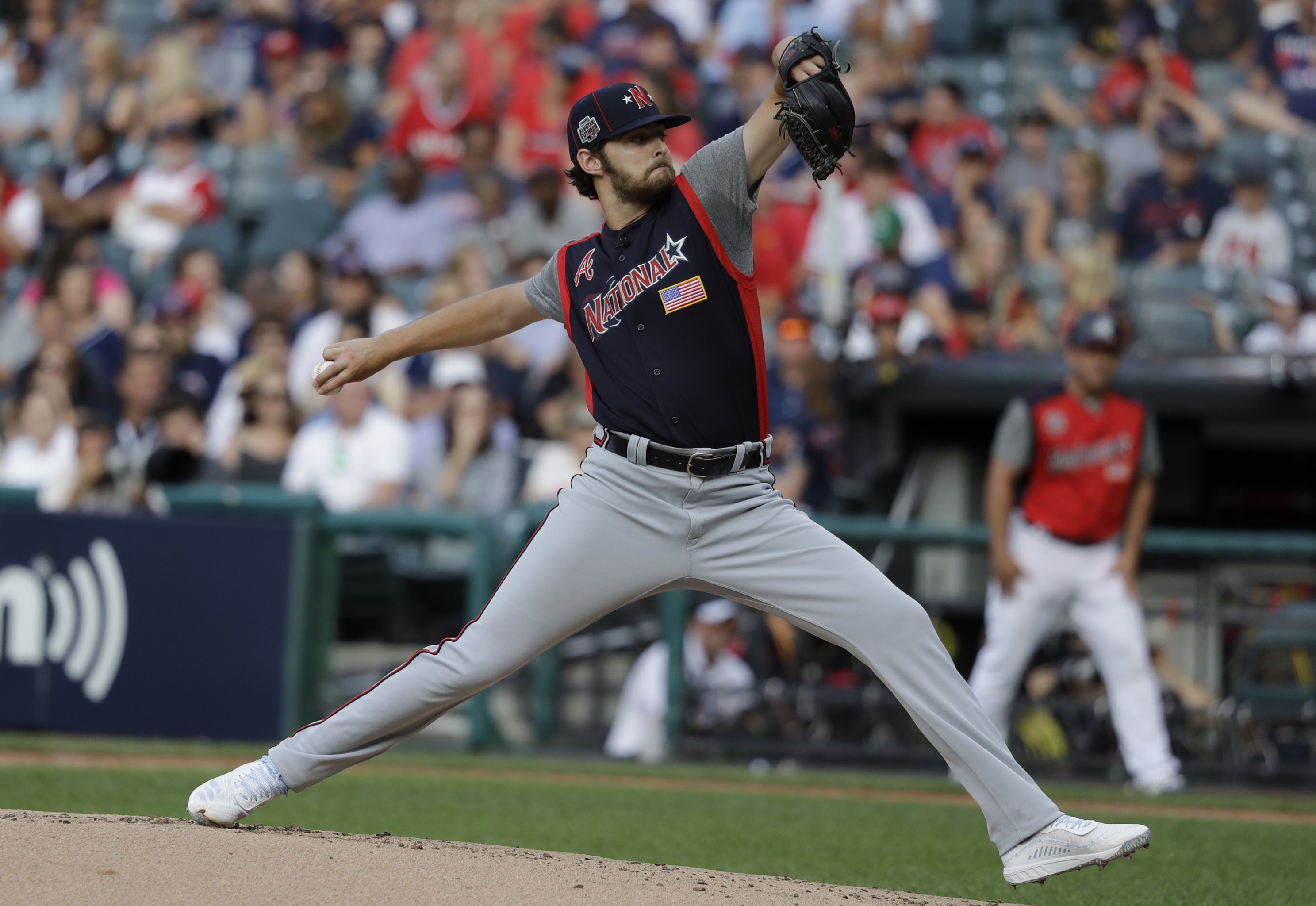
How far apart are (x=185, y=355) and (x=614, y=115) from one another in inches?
313

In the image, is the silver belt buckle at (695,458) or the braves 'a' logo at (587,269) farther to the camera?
the braves 'a' logo at (587,269)

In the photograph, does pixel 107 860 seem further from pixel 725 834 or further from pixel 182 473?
pixel 182 473

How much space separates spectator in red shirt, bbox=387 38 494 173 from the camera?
1291cm

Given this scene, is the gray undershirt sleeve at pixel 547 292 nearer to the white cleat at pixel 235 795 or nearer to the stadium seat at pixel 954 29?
the white cleat at pixel 235 795

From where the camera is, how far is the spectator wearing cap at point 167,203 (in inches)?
513

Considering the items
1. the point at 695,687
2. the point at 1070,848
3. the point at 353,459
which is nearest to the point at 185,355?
the point at 353,459

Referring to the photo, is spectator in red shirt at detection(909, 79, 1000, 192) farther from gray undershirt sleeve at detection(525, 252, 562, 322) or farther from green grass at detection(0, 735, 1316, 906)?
gray undershirt sleeve at detection(525, 252, 562, 322)

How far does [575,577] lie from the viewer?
402 cm

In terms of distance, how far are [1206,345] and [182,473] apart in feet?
19.7

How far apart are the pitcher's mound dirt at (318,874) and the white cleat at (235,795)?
83 mm

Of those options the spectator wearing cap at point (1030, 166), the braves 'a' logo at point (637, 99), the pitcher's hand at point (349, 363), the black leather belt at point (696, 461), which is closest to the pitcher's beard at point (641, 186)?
the braves 'a' logo at point (637, 99)

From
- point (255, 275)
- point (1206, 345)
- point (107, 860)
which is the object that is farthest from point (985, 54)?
point (107, 860)

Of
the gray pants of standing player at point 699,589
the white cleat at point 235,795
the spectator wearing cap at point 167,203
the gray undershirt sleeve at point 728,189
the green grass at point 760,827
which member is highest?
the spectator wearing cap at point 167,203

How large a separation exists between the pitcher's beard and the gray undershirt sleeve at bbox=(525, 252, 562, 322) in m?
0.27
